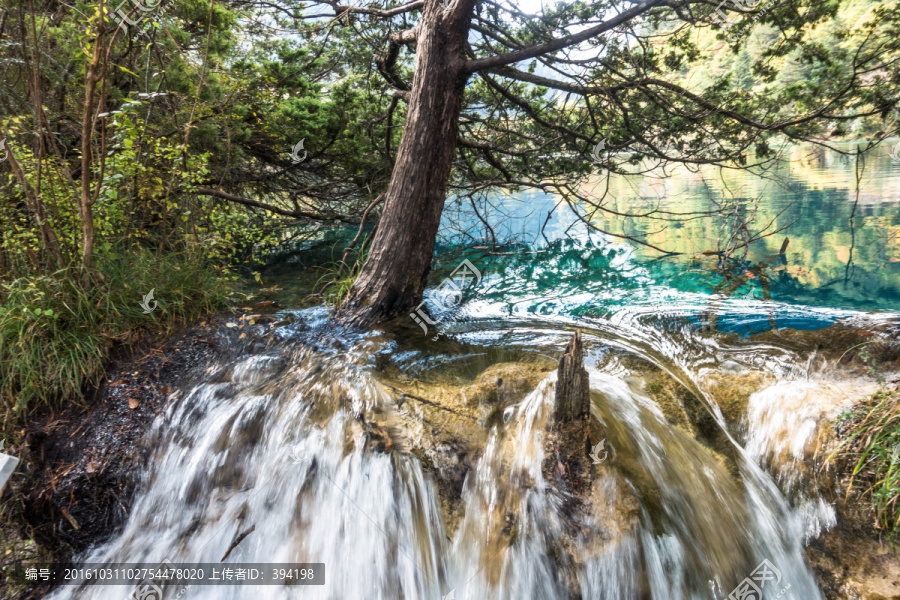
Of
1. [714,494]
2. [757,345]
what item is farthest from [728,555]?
[757,345]

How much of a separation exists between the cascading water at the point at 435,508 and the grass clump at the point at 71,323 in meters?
0.73

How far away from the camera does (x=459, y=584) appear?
2523 mm

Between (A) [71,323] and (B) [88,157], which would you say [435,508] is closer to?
(A) [71,323]

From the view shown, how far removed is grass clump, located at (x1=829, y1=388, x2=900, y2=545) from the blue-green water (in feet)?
5.94

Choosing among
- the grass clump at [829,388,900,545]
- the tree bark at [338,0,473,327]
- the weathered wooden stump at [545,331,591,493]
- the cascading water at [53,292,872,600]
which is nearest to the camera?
the grass clump at [829,388,900,545]

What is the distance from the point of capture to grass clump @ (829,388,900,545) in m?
2.30

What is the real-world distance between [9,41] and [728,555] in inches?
270

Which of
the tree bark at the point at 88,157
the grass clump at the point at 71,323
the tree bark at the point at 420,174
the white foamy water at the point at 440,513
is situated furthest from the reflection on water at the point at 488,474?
the tree bark at the point at 88,157

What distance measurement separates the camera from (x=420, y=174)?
4.07m

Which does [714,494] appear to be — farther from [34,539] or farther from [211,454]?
[34,539]

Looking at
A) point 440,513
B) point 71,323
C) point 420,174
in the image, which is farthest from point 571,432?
point 71,323

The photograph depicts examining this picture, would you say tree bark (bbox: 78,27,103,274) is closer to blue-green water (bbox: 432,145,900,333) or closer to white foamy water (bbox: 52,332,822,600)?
white foamy water (bbox: 52,332,822,600)

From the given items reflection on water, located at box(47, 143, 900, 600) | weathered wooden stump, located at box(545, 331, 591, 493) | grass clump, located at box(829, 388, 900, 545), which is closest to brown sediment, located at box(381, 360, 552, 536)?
reflection on water, located at box(47, 143, 900, 600)

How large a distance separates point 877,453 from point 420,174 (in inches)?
144
